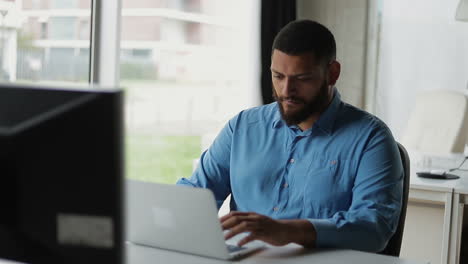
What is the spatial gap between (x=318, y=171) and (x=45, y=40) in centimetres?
243

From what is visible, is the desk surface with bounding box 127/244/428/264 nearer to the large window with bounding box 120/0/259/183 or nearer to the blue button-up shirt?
the blue button-up shirt

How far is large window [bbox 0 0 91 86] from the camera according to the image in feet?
10.9

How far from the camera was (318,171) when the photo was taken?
2068 mm

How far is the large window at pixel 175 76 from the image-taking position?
10.4m

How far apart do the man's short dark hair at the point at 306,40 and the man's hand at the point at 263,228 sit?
57 cm

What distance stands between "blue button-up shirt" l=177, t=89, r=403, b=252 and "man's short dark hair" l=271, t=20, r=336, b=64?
17cm

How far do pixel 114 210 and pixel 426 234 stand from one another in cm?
259

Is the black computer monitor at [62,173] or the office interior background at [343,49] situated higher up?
the office interior background at [343,49]

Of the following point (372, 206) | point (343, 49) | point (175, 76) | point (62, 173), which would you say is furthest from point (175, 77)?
point (62, 173)

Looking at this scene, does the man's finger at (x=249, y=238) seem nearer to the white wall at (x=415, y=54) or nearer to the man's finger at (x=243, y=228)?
the man's finger at (x=243, y=228)

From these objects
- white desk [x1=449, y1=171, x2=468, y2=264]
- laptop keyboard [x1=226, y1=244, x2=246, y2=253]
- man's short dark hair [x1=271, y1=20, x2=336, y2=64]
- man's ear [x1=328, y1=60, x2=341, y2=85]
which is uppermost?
man's short dark hair [x1=271, y1=20, x2=336, y2=64]

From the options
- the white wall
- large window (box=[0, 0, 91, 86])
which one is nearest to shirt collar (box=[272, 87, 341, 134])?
large window (box=[0, 0, 91, 86])

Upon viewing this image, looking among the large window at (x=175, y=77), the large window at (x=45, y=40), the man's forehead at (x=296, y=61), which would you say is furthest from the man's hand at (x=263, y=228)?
the large window at (x=175, y=77)

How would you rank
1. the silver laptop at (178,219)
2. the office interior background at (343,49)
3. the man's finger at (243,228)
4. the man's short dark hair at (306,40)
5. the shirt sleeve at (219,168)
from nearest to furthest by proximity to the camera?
the silver laptop at (178,219) → the man's finger at (243,228) → the man's short dark hair at (306,40) → the shirt sleeve at (219,168) → the office interior background at (343,49)
